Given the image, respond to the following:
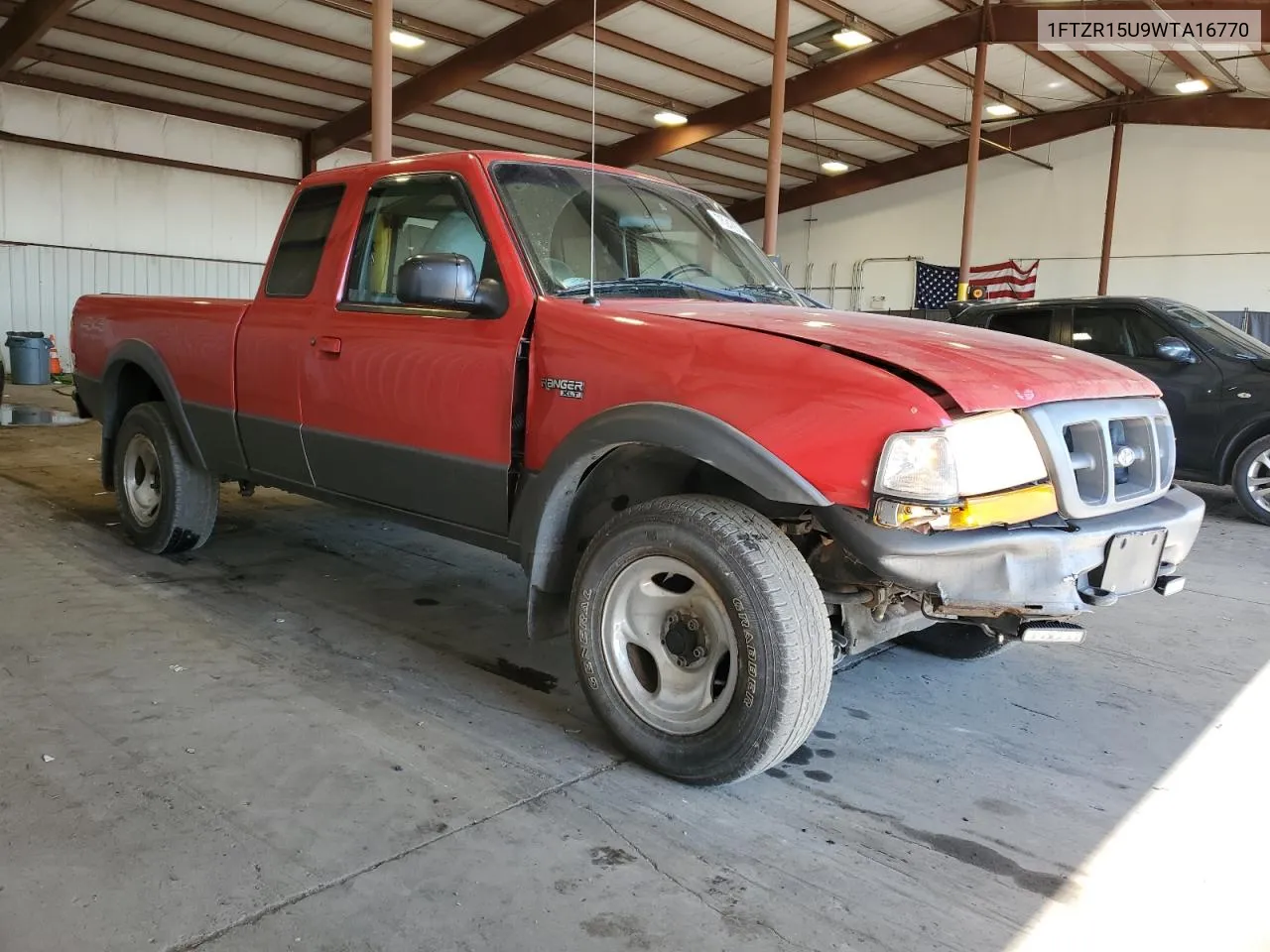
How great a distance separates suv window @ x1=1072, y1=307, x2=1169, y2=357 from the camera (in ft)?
25.0

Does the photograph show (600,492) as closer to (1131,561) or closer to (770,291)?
(770,291)

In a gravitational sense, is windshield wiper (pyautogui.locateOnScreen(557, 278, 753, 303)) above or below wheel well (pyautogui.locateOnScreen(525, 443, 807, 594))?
above

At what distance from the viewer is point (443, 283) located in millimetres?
2865

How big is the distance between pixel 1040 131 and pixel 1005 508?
23796mm

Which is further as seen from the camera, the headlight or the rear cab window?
the rear cab window

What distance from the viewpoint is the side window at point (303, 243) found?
3828 millimetres

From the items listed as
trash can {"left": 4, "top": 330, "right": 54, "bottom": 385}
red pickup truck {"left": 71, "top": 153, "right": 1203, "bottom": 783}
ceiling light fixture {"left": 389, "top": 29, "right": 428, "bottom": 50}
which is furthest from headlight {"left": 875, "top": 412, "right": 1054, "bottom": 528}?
trash can {"left": 4, "top": 330, "right": 54, "bottom": 385}

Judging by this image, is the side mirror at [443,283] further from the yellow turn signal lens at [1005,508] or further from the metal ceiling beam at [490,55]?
the metal ceiling beam at [490,55]

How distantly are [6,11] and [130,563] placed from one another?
40.9ft

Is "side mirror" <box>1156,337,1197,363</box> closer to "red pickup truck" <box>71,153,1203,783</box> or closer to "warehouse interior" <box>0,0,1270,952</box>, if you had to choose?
"warehouse interior" <box>0,0,1270,952</box>

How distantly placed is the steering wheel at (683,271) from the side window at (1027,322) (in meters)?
5.44

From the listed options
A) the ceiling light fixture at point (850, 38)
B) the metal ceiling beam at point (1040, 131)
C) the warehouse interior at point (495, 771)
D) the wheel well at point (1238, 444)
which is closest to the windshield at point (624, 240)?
the warehouse interior at point (495, 771)

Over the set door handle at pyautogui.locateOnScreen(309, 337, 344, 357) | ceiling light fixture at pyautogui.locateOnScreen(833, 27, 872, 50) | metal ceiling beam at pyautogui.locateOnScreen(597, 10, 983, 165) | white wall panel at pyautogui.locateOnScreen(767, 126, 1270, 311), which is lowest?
door handle at pyautogui.locateOnScreen(309, 337, 344, 357)

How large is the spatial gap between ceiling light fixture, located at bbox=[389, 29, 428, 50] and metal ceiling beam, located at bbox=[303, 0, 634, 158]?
825 millimetres
